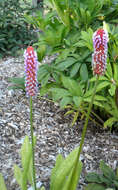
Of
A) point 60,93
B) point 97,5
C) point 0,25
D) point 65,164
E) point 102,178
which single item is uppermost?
point 0,25

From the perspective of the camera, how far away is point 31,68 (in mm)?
955

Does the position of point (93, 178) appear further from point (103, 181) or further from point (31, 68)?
point (31, 68)

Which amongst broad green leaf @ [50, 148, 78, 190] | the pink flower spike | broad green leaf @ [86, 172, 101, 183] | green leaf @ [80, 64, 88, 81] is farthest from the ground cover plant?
the pink flower spike

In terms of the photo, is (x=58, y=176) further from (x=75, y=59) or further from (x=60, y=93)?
(x=75, y=59)

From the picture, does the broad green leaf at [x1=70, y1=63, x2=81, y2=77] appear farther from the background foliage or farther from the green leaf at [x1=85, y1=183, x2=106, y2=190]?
the green leaf at [x1=85, y1=183, x2=106, y2=190]

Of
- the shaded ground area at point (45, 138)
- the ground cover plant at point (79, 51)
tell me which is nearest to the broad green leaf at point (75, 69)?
the ground cover plant at point (79, 51)

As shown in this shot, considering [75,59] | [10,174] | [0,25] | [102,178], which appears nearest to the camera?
[102,178]

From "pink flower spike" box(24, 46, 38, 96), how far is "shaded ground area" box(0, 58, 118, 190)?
3.79ft

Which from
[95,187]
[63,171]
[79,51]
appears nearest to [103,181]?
[95,187]

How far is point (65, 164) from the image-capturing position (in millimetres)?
1481

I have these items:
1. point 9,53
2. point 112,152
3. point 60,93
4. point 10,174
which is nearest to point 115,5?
point 60,93

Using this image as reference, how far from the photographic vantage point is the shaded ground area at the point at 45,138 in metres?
2.09

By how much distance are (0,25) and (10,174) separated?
3.11m

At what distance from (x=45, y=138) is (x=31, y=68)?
61.2 inches
